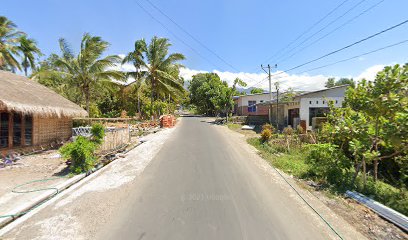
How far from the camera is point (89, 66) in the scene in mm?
18281

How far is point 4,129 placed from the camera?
976 centimetres

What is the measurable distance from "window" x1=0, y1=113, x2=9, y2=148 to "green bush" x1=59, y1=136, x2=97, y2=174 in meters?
4.40

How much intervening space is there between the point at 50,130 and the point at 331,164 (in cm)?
1333

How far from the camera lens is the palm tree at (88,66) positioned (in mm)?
17906

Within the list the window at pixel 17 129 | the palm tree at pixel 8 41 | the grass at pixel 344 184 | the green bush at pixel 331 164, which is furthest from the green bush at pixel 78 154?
the palm tree at pixel 8 41

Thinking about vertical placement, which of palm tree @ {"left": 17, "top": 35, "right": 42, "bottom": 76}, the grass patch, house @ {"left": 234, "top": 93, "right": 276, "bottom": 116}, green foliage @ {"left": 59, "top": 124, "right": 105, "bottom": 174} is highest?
palm tree @ {"left": 17, "top": 35, "right": 42, "bottom": 76}

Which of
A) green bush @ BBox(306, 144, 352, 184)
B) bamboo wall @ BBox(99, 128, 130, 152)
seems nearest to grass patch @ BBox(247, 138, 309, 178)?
green bush @ BBox(306, 144, 352, 184)

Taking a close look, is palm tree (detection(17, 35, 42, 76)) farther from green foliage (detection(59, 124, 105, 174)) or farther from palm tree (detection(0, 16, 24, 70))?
green foliage (detection(59, 124, 105, 174))

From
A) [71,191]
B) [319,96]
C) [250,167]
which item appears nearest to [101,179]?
[71,191]

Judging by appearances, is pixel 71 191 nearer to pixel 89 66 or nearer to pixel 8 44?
pixel 89 66

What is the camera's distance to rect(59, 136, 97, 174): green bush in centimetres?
729

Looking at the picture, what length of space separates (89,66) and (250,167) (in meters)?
15.8

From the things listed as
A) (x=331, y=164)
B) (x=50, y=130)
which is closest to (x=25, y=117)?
(x=50, y=130)

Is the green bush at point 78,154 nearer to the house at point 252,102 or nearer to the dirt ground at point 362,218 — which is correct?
the dirt ground at point 362,218
